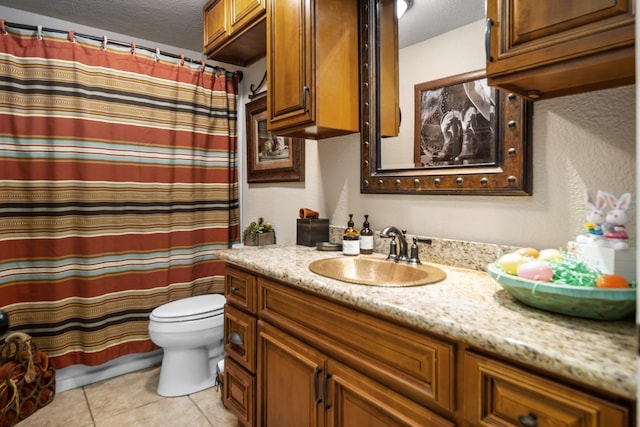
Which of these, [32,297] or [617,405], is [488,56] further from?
[32,297]

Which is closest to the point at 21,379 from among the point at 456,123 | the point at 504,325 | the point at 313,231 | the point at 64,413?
the point at 64,413

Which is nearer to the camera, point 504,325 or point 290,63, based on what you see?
point 504,325

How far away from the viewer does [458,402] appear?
83cm

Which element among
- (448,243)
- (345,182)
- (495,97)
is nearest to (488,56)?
(495,97)

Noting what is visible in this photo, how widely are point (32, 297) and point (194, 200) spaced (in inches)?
42.8

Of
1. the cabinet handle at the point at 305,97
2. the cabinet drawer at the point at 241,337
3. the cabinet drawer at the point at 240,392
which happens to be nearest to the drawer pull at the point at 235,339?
the cabinet drawer at the point at 241,337

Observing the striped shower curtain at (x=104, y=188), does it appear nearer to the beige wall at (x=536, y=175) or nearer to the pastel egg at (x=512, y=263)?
the beige wall at (x=536, y=175)

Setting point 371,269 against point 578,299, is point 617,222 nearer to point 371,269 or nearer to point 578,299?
point 578,299

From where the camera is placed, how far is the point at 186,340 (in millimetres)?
2137

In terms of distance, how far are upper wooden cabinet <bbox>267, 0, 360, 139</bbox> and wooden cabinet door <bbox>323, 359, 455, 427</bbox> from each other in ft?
3.35

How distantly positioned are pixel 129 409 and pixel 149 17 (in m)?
2.43

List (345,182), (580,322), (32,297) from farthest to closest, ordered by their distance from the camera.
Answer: (32,297)
(345,182)
(580,322)

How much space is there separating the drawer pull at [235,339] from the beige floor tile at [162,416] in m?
0.56

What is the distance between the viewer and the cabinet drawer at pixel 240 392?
5.23 ft
